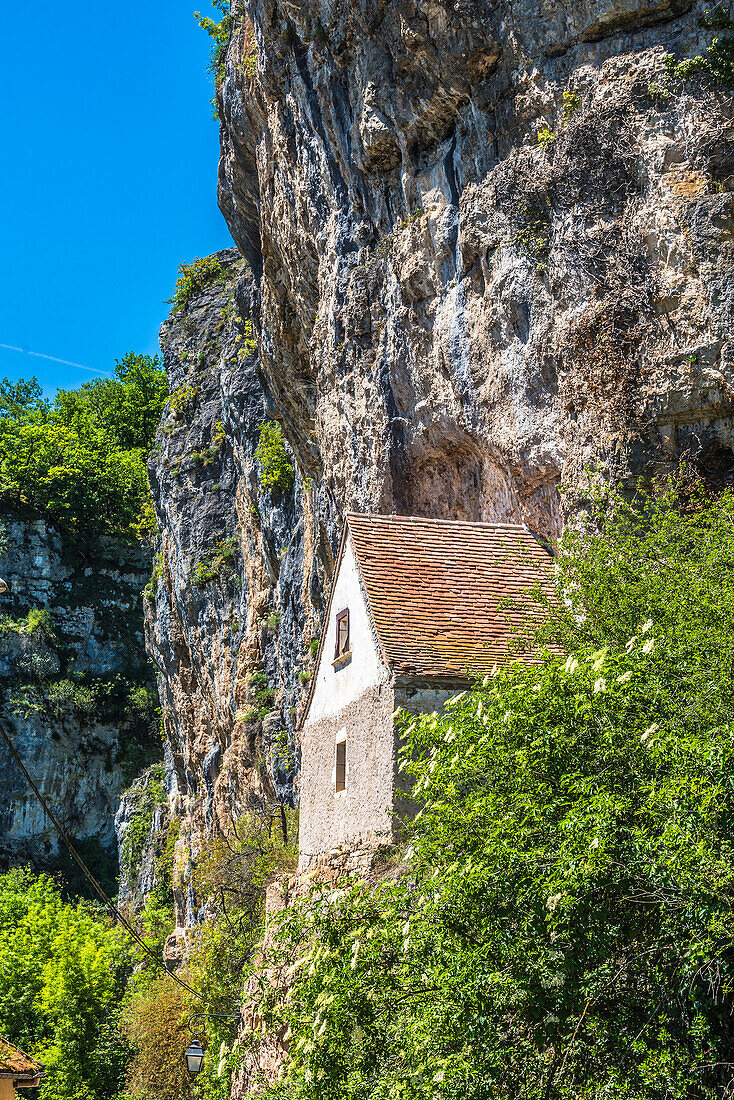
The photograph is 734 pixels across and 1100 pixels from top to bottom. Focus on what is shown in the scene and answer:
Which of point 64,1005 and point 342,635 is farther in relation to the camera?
point 64,1005

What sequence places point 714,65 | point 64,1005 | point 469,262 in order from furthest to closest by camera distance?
point 64,1005 < point 469,262 < point 714,65

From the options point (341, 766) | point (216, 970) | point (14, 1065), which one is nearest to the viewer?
point (341, 766)

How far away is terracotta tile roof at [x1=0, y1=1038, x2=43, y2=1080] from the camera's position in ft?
70.4

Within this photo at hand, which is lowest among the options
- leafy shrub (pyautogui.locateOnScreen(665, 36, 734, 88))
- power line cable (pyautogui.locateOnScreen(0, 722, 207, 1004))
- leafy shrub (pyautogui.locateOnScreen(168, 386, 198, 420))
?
power line cable (pyautogui.locateOnScreen(0, 722, 207, 1004))

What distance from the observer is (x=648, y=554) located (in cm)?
1340

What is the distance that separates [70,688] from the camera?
49.6 meters

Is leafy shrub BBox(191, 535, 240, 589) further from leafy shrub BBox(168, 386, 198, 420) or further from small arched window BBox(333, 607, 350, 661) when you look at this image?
small arched window BBox(333, 607, 350, 661)

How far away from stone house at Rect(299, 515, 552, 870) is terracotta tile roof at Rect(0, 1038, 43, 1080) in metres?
9.28

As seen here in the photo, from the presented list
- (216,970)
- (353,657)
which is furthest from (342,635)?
(216,970)

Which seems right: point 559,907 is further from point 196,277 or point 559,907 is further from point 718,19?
point 196,277

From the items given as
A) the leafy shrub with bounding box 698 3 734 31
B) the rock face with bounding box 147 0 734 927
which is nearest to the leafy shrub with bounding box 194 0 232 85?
the rock face with bounding box 147 0 734 927

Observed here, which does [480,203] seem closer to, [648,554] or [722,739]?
[648,554]

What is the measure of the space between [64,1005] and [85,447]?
38.5 m

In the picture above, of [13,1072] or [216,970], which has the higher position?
[216,970]
